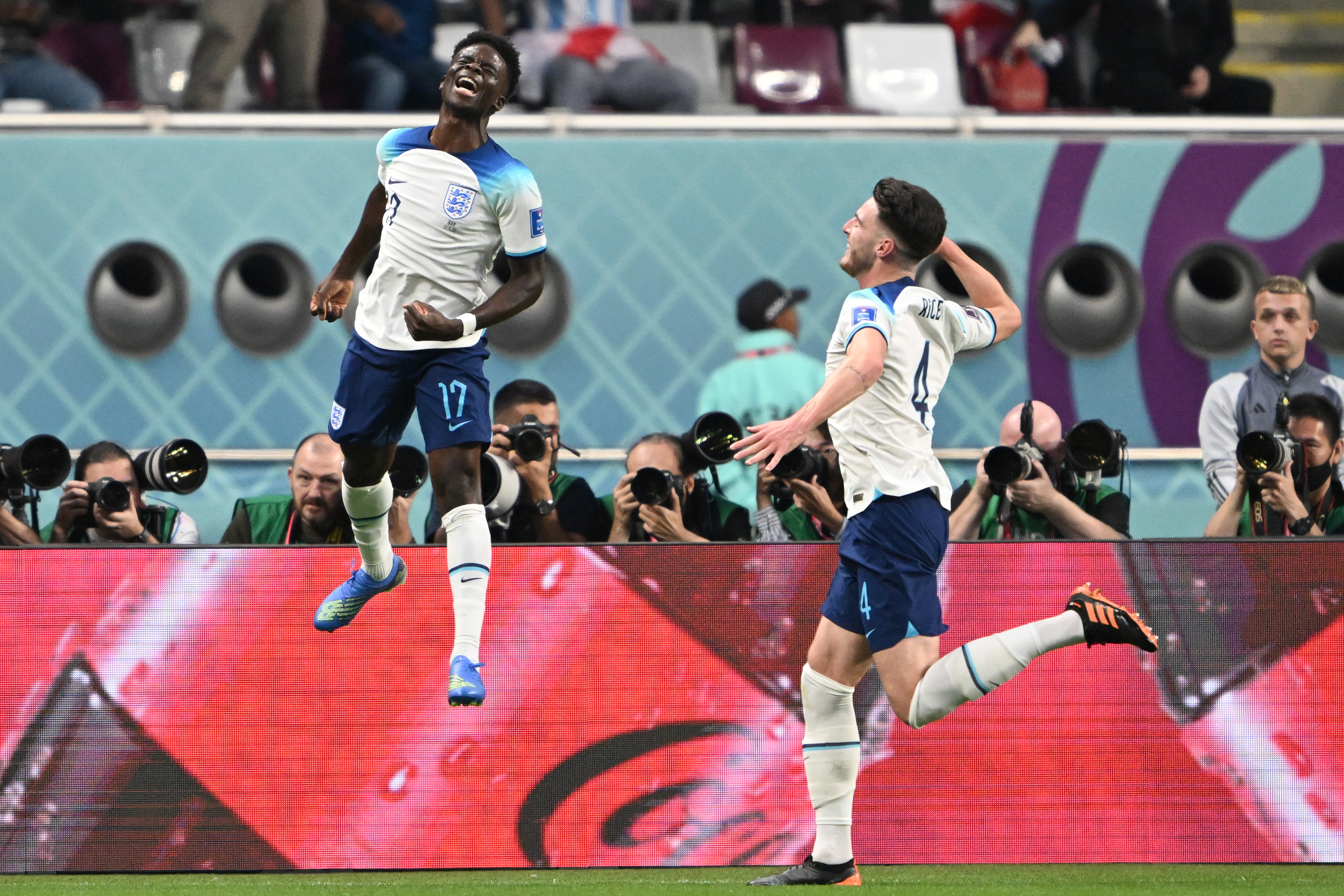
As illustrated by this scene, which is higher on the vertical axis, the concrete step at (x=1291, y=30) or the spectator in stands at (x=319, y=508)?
the spectator in stands at (x=319, y=508)

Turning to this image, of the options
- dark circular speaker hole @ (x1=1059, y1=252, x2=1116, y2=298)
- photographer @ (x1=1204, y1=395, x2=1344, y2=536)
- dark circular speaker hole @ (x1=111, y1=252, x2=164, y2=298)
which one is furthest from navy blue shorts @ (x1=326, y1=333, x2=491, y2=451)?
dark circular speaker hole @ (x1=1059, y1=252, x2=1116, y2=298)

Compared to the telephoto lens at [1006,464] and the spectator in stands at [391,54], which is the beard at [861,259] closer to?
the telephoto lens at [1006,464]

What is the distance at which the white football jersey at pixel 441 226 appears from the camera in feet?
15.5

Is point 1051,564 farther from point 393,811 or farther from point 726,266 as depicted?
point 726,266

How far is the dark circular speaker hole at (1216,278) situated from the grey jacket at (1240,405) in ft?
5.50

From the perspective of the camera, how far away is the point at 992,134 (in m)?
8.66

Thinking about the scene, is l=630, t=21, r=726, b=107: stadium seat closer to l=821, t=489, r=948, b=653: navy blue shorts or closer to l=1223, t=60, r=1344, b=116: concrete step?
l=1223, t=60, r=1344, b=116: concrete step

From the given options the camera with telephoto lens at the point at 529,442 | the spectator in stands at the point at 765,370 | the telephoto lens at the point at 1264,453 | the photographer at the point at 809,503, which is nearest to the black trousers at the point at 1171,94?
the spectator in stands at the point at 765,370

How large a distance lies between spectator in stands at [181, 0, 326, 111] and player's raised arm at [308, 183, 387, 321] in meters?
3.98

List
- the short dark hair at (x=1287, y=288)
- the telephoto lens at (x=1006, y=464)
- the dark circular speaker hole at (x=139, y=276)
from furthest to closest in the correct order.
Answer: the dark circular speaker hole at (x=139, y=276) → the short dark hair at (x=1287, y=288) → the telephoto lens at (x=1006, y=464)

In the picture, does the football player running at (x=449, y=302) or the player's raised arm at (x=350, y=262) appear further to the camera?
the player's raised arm at (x=350, y=262)

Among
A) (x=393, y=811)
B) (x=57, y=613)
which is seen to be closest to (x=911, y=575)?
(x=393, y=811)

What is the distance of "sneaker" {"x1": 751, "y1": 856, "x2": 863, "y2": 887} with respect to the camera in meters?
4.79

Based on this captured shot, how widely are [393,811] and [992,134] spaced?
503 cm
